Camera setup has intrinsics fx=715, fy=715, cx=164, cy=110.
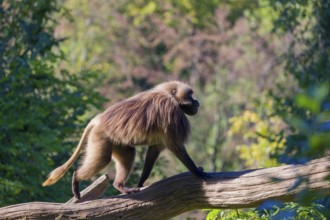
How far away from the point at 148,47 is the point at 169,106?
21.3 meters

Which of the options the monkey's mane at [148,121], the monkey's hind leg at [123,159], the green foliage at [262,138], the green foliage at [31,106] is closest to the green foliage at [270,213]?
the monkey's mane at [148,121]

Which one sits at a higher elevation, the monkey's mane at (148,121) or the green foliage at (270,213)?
the monkey's mane at (148,121)

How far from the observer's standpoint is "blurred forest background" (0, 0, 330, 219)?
10.1 meters

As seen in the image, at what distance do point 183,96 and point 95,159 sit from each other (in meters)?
1.01

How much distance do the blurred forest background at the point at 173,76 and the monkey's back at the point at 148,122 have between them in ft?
3.19

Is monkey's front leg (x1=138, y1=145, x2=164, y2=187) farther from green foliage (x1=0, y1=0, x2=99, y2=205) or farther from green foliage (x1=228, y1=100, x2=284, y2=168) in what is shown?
green foliage (x1=0, y1=0, x2=99, y2=205)

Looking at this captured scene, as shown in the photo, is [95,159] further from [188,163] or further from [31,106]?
[31,106]

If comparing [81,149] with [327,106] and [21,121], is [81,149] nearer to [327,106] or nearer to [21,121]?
[21,121]

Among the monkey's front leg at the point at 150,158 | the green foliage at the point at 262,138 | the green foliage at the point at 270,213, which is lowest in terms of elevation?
the green foliage at the point at 262,138

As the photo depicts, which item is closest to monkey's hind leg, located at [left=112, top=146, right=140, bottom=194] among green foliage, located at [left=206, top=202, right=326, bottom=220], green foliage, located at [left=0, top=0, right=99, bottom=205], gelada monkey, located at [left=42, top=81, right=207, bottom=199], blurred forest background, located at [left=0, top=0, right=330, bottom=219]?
gelada monkey, located at [left=42, top=81, right=207, bottom=199]

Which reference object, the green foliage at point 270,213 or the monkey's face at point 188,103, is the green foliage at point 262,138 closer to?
the monkey's face at point 188,103

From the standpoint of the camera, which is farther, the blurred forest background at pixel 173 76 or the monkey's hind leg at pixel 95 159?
the blurred forest background at pixel 173 76

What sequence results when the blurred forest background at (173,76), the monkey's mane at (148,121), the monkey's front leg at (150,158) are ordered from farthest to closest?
the blurred forest background at (173,76) → the monkey's front leg at (150,158) → the monkey's mane at (148,121)

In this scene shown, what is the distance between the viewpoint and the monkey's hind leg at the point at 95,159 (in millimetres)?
6516
